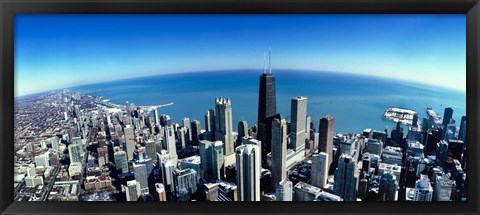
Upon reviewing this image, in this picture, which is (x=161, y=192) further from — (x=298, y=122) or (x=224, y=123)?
(x=298, y=122)

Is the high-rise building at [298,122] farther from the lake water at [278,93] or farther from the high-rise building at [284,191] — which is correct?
the high-rise building at [284,191]

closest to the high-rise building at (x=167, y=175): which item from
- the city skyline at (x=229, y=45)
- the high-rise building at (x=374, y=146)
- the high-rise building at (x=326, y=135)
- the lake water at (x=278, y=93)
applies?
the lake water at (x=278, y=93)

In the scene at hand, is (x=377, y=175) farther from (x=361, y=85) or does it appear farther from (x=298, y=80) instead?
(x=298, y=80)

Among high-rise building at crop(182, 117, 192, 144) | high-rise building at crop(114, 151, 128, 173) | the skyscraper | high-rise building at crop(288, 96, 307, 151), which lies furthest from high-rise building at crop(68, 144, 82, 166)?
high-rise building at crop(288, 96, 307, 151)

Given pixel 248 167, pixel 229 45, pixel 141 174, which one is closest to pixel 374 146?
pixel 248 167

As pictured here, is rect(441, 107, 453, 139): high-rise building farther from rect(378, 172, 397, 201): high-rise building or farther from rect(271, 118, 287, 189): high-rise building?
rect(271, 118, 287, 189): high-rise building

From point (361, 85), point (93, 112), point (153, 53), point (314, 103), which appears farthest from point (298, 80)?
point (93, 112)
